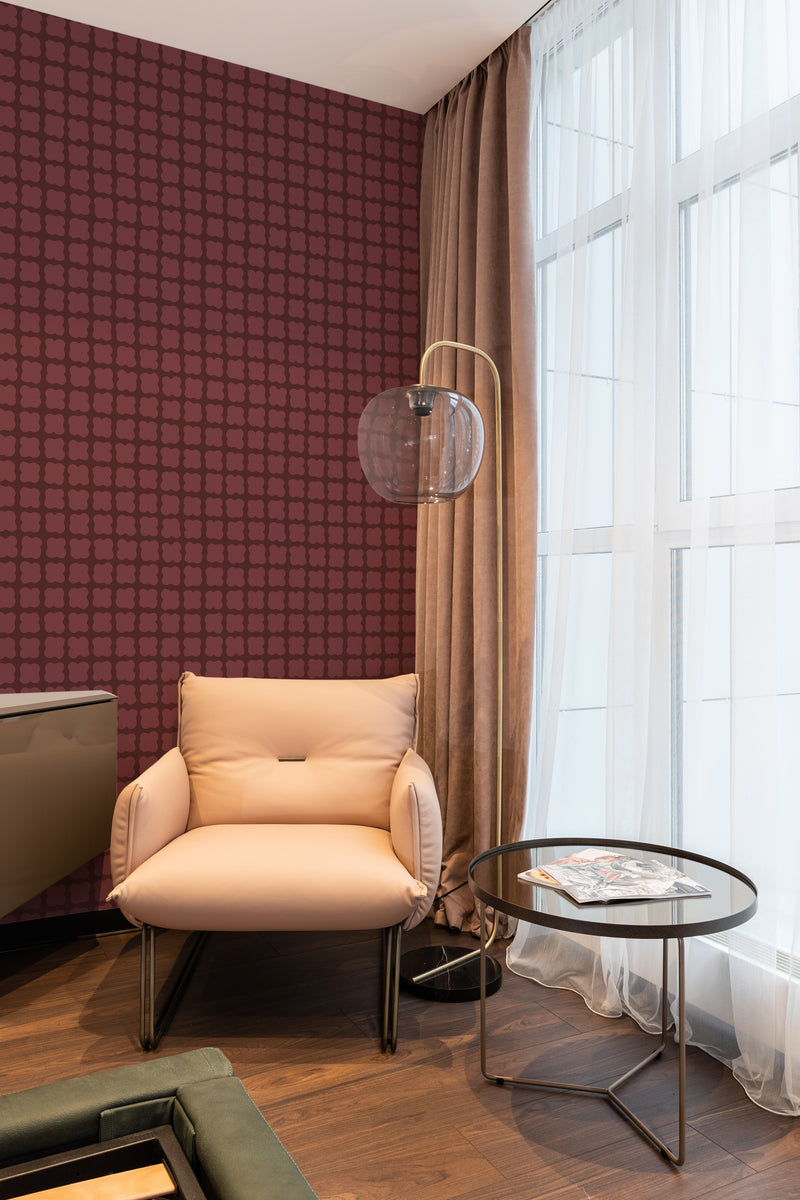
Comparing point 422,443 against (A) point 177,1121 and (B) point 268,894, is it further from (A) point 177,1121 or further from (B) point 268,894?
(A) point 177,1121

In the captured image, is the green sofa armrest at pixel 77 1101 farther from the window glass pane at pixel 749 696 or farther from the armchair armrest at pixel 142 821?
the window glass pane at pixel 749 696

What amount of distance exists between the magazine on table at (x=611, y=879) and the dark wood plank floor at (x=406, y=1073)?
0.45 meters

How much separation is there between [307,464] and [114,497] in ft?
2.10

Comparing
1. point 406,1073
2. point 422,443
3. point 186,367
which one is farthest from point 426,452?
point 406,1073

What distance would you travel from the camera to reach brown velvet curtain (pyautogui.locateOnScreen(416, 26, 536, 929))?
2.60 m

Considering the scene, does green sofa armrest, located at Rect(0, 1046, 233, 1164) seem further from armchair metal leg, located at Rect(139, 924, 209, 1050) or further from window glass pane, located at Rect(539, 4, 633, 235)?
window glass pane, located at Rect(539, 4, 633, 235)

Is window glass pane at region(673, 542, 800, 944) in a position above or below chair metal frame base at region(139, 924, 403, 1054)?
above

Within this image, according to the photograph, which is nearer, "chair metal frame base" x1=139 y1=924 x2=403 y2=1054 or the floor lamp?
"chair metal frame base" x1=139 y1=924 x2=403 y2=1054

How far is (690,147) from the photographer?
2113mm

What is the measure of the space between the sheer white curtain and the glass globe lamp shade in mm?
318

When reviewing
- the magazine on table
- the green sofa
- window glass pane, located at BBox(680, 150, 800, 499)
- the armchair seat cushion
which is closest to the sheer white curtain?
window glass pane, located at BBox(680, 150, 800, 499)

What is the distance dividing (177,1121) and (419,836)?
120 cm

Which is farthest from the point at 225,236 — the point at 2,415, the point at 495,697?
the point at 495,697

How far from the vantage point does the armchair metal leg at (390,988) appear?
1984mm
